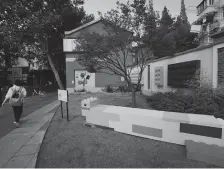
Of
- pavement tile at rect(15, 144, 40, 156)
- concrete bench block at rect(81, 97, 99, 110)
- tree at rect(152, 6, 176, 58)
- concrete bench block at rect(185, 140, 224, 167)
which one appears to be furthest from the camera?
tree at rect(152, 6, 176, 58)

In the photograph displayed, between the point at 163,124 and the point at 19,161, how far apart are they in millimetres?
3272

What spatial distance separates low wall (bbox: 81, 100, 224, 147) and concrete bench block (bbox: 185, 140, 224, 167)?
0.68 ft

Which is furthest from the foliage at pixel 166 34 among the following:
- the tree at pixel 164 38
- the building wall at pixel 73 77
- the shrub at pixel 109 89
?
the building wall at pixel 73 77

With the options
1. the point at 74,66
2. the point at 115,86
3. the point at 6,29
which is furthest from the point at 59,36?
the point at 115,86

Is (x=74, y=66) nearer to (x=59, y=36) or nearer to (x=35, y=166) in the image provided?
(x=59, y=36)

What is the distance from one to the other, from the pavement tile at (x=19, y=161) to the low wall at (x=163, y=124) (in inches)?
86.2

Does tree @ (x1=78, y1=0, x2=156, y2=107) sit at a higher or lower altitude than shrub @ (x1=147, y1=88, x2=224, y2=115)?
higher

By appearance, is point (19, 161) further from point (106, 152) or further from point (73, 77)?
point (73, 77)

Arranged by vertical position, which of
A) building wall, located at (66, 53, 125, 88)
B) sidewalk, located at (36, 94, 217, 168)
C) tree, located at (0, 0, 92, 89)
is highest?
tree, located at (0, 0, 92, 89)

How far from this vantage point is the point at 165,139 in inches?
152

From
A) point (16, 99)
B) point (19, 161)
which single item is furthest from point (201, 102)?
point (16, 99)

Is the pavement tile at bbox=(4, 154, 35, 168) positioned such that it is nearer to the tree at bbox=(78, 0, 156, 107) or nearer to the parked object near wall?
the parked object near wall

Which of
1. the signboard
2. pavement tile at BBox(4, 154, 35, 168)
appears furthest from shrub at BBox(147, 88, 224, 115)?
pavement tile at BBox(4, 154, 35, 168)

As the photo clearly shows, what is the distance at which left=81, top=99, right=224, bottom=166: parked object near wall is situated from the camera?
3248mm
